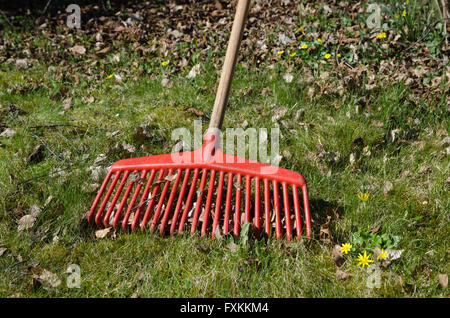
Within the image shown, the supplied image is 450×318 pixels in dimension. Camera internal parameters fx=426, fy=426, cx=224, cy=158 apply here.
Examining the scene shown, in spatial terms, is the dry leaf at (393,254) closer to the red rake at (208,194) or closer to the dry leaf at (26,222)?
the red rake at (208,194)

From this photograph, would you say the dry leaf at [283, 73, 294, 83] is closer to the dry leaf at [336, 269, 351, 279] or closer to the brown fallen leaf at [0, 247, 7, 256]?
the dry leaf at [336, 269, 351, 279]

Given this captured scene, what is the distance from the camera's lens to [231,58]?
7.30ft

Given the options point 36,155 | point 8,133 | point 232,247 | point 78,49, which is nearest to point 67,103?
point 8,133

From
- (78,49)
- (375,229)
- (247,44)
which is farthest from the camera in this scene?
(78,49)

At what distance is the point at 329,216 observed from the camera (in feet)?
6.98

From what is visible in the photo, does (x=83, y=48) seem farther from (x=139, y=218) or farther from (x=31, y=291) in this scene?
(x=31, y=291)

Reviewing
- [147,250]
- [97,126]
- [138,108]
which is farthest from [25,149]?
[147,250]

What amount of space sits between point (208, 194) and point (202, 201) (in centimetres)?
19

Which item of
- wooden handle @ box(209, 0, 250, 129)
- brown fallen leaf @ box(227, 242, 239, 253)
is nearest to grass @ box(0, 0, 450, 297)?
brown fallen leaf @ box(227, 242, 239, 253)

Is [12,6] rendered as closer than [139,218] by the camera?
No

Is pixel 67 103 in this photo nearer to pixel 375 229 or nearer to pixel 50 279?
pixel 50 279

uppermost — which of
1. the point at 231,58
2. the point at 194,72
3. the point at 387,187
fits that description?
the point at 231,58

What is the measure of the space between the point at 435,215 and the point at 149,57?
8.60 feet

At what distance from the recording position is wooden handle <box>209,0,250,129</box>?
217cm
